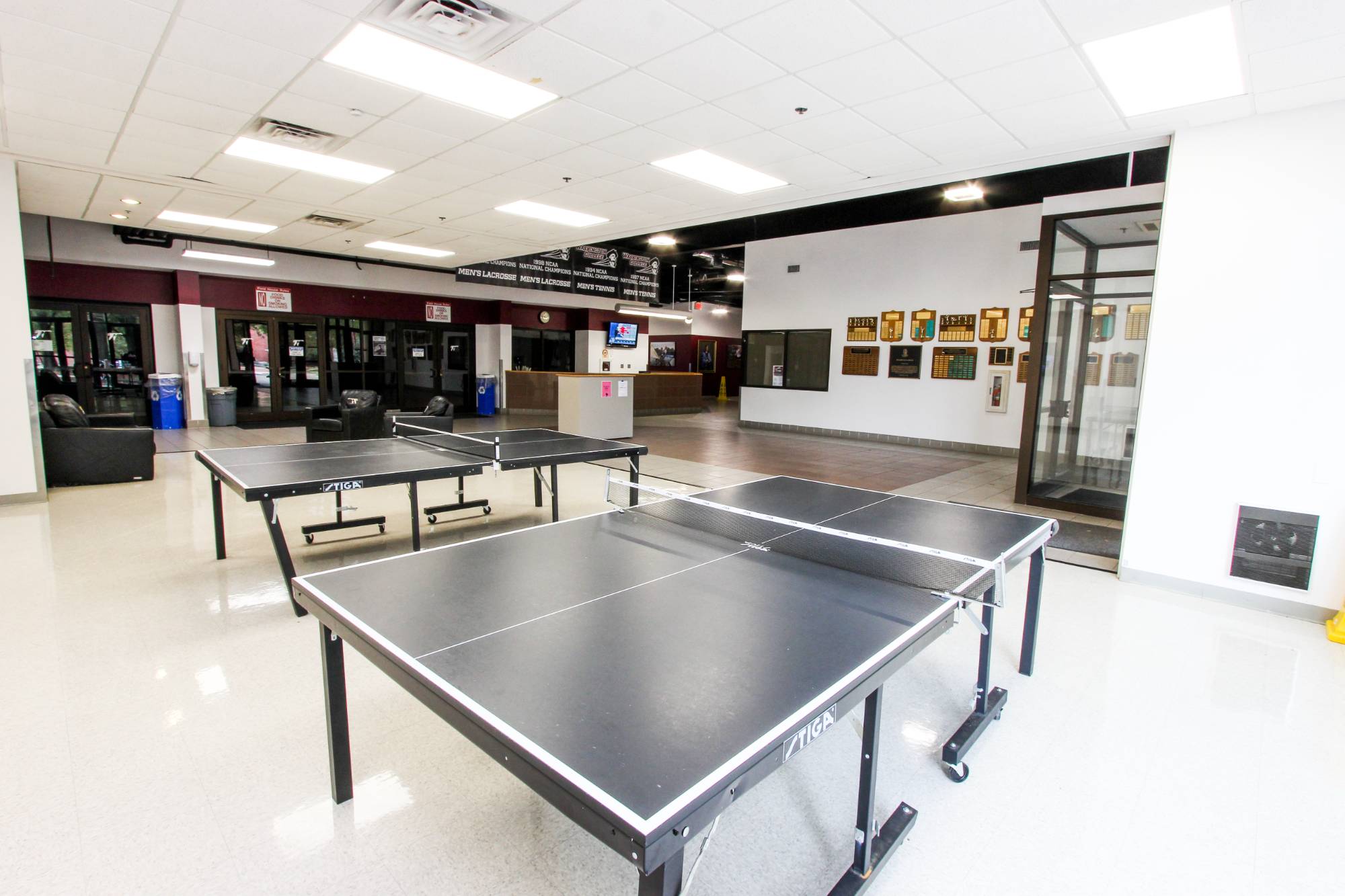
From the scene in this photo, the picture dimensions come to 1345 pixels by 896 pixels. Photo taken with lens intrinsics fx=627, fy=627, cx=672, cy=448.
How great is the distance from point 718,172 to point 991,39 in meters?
2.75

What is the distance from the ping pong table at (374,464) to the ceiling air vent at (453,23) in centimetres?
235

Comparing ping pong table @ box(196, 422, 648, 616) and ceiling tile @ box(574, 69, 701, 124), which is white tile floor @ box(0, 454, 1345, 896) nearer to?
ping pong table @ box(196, 422, 648, 616)

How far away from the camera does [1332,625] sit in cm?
352

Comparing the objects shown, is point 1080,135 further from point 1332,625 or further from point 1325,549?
point 1332,625

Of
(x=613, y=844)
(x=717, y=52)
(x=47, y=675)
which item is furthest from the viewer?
(x=717, y=52)

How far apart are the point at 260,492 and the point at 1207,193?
585 cm

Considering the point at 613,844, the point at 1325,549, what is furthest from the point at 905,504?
the point at 1325,549

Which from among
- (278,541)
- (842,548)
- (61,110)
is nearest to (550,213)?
(61,110)

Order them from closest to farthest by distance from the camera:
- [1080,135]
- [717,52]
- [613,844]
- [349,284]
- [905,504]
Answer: [613,844], [905,504], [717,52], [1080,135], [349,284]

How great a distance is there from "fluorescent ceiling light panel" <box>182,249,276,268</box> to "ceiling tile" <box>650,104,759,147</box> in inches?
367

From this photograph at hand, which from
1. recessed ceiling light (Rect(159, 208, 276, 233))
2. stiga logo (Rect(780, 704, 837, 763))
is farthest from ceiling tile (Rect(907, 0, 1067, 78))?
recessed ceiling light (Rect(159, 208, 276, 233))

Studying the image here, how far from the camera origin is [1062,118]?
408 cm

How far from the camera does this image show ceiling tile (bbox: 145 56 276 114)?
3695 mm

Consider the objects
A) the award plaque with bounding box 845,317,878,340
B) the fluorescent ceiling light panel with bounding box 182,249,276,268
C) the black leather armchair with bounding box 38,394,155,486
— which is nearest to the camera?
the black leather armchair with bounding box 38,394,155,486
